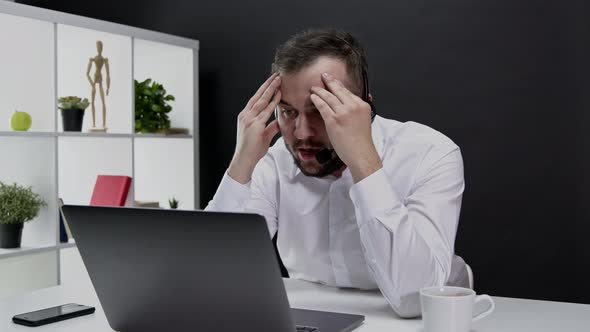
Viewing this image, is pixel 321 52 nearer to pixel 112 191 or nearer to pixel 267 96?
pixel 267 96

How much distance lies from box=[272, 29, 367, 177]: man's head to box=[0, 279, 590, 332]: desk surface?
0.37 meters

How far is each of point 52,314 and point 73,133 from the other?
2.12 m

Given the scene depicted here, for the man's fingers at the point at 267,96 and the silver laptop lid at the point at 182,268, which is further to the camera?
the man's fingers at the point at 267,96

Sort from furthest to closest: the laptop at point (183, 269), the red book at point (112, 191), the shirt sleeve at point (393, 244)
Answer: the red book at point (112, 191), the shirt sleeve at point (393, 244), the laptop at point (183, 269)

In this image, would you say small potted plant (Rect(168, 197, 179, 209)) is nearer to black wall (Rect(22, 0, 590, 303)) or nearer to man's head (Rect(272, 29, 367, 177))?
black wall (Rect(22, 0, 590, 303))

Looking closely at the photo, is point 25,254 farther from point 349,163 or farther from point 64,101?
point 349,163

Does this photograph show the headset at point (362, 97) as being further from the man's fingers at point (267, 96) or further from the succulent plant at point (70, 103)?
the succulent plant at point (70, 103)

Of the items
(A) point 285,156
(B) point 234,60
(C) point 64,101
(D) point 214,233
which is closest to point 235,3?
(B) point 234,60

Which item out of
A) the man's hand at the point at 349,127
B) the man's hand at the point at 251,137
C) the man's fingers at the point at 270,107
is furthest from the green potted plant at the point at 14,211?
the man's hand at the point at 349,127

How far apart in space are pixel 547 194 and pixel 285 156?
64.1 inches

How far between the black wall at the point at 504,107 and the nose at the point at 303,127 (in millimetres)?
1812

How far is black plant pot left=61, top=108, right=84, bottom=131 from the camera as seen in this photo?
11.0 ft

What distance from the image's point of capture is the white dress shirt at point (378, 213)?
1.47 metres

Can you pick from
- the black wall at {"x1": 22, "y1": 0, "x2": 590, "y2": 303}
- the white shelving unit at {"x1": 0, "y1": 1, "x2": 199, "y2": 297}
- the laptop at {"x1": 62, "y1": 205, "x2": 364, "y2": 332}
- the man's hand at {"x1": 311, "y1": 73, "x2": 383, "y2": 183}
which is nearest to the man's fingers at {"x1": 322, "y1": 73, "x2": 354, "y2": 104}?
the man's hand at {"x1": 311, "y1": 73, "x2": 383, "y2": 183}
